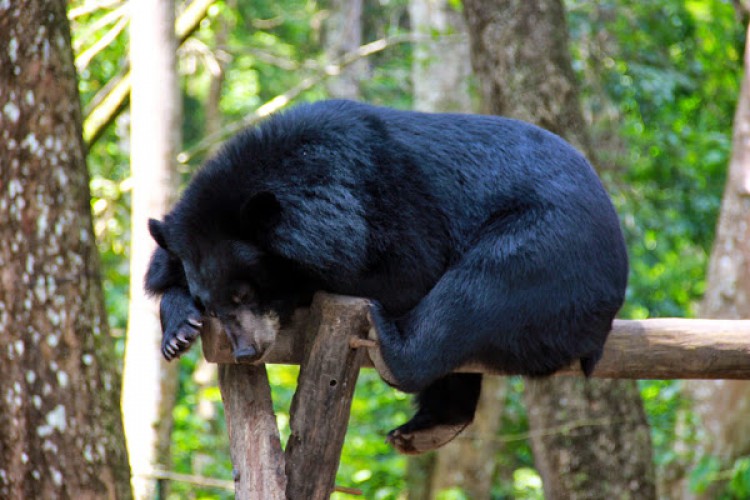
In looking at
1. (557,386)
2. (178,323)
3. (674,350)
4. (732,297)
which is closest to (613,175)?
(732,297)

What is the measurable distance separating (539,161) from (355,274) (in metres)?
0.68

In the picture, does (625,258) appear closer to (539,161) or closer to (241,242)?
(539,161)

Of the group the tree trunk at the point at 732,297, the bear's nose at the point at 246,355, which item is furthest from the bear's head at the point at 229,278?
the tree trunk at the point at 732,297

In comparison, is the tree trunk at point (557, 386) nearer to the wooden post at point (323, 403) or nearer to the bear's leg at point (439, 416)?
the bear's leg at point (439, 416)

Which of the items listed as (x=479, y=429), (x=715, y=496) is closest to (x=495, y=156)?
(x=715, y=496)

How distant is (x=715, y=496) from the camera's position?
5992 millimetres

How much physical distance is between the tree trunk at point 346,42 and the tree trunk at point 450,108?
5.54 feet

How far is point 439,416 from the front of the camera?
3021 mm

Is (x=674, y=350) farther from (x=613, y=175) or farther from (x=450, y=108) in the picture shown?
(x=450, y=108)

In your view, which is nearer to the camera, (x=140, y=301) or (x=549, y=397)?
(x=140, y=301)

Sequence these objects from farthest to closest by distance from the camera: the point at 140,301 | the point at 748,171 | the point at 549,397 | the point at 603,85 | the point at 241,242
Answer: the point at 603,85 → the point at 748,171 → the point at 549,397 → the point at 140,301 → the point at 241,242

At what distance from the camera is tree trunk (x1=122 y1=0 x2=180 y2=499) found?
4.58 m

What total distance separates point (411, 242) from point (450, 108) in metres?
5.39

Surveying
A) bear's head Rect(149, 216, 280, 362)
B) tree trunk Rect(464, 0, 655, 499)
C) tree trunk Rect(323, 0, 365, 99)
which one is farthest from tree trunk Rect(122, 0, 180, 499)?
tree trunk Rect(323, 0, 365, 99)
